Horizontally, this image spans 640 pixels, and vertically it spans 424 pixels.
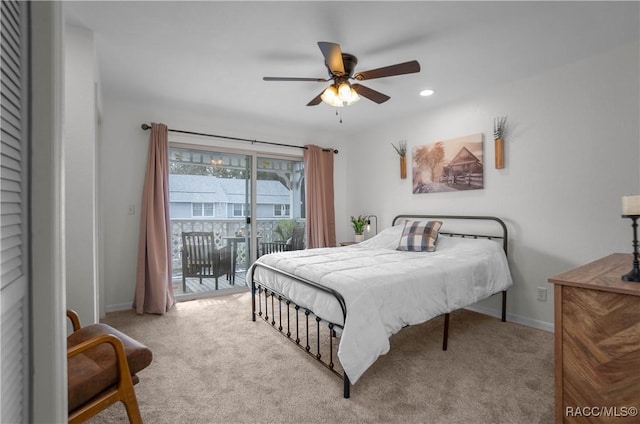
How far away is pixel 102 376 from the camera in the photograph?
54.7 inches

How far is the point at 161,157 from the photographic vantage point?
3652 millimetres

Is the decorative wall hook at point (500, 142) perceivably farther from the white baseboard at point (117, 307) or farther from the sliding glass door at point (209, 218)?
the white baseboard at point (117, 307)

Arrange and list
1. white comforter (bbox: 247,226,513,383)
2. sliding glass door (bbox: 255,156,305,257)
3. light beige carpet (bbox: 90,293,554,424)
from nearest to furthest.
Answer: light beige carpet (bbox: 90,293,554,424) < white comforter (bbox: 247,226,513,383) < sliding glass door (bbox: 255,156,305,257)

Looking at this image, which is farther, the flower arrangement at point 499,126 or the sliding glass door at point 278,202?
the sliding glass door at point 278,202

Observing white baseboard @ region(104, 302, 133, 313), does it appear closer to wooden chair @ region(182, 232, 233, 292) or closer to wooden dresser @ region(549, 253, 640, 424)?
wooden chair @ region(182, 232, 233, 292)

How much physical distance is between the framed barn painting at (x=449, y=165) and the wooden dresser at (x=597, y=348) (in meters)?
2.06

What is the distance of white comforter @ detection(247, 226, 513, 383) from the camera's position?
6.10ft

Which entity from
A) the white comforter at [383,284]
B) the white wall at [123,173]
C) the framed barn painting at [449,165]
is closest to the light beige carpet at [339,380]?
the white comforter at [383,284]

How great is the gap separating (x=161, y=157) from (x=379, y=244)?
2.82m

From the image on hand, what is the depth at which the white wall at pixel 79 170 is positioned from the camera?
7.11ft

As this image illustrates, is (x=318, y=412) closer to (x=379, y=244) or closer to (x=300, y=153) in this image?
(x=379, y=244)

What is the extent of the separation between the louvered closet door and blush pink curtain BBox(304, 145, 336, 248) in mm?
3921

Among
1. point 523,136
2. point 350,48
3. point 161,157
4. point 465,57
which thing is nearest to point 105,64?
point 161,157

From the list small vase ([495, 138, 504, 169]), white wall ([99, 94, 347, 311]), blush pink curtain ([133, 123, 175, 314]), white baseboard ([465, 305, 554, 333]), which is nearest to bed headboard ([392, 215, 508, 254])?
small vase ([495, 138, 504, 169])
